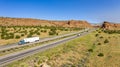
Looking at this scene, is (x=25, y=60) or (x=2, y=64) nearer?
(x=2, y=64)

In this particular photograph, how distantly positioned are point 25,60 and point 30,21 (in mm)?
166200

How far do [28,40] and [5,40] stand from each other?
359 inches

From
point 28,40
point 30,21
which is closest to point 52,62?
point 28,40

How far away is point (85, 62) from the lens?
37.4m

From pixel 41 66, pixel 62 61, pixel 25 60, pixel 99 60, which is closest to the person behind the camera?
pixel 41 66

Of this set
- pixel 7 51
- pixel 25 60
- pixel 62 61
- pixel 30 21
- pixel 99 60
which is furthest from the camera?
pixel 30 21

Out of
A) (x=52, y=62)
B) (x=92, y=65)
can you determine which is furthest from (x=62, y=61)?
(x=92, y=65)

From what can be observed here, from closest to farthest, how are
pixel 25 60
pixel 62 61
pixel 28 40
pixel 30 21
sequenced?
pixel 25 60
pixel 62 61
pixel 28 40
pixel 30 21

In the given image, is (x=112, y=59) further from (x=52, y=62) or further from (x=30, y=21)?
(x=30, y=21)

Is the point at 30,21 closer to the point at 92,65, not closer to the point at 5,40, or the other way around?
the point at 5,40

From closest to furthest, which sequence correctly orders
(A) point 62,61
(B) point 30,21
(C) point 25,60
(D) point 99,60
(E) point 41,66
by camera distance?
(E) point 41,66
(C) point 25,60
(A) point 62,61
(D) point 99,60
(B) point 30,21

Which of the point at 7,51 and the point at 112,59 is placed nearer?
the point at 112,59

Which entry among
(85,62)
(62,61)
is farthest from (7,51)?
(85,62)

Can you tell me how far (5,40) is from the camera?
61.1m
